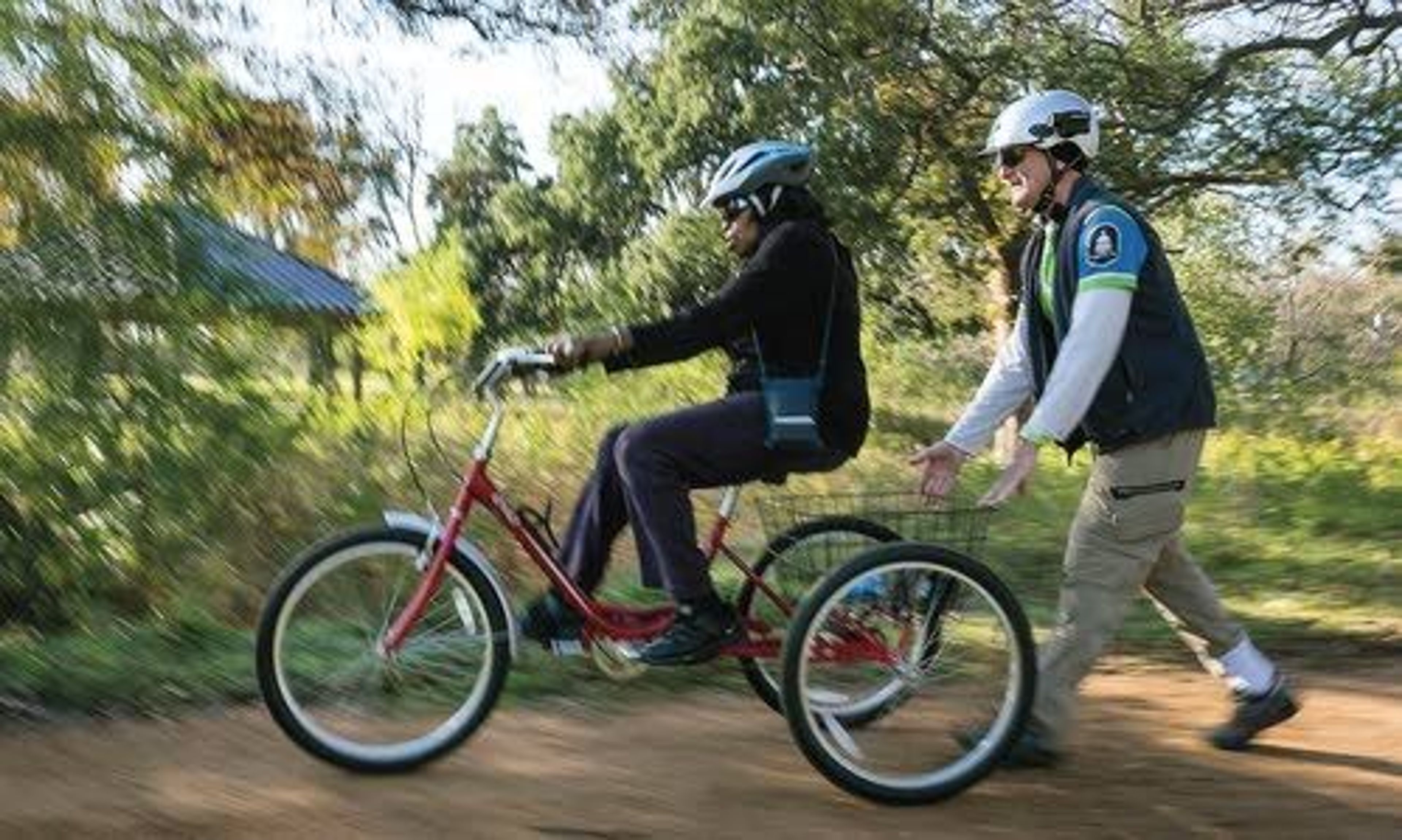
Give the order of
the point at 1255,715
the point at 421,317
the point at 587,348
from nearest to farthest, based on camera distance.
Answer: the point at 587,348 → the point at 1255,715 → the point at 421,317

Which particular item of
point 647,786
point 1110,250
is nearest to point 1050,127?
point 1110,250

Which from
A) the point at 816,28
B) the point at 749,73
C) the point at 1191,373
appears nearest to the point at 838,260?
the point at 1191,373

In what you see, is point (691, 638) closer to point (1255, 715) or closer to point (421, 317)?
point (1255, 715)

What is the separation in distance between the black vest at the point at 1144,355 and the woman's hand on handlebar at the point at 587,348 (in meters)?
1.36

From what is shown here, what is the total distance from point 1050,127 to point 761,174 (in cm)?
92

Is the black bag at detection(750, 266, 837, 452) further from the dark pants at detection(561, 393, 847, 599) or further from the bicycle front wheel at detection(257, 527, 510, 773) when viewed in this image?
the bicycle front wheel at detection(257, 527, 510, 773)

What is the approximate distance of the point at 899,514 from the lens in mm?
4695

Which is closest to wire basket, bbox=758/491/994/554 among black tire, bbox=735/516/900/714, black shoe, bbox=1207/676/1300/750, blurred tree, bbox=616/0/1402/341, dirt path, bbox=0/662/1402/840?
black tire, bbox=735/516/900/714

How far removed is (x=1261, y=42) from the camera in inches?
594

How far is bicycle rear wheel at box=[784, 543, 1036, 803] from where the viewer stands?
429cm

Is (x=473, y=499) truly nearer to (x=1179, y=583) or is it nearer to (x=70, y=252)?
(x=1179, y=583)

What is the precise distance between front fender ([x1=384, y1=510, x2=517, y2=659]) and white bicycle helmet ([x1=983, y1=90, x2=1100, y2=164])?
2.03 metres

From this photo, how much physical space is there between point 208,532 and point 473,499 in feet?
10.8

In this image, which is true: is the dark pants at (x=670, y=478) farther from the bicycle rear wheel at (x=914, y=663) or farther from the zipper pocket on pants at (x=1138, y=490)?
the zipper pocket on pants at (x=1138, y=490)
